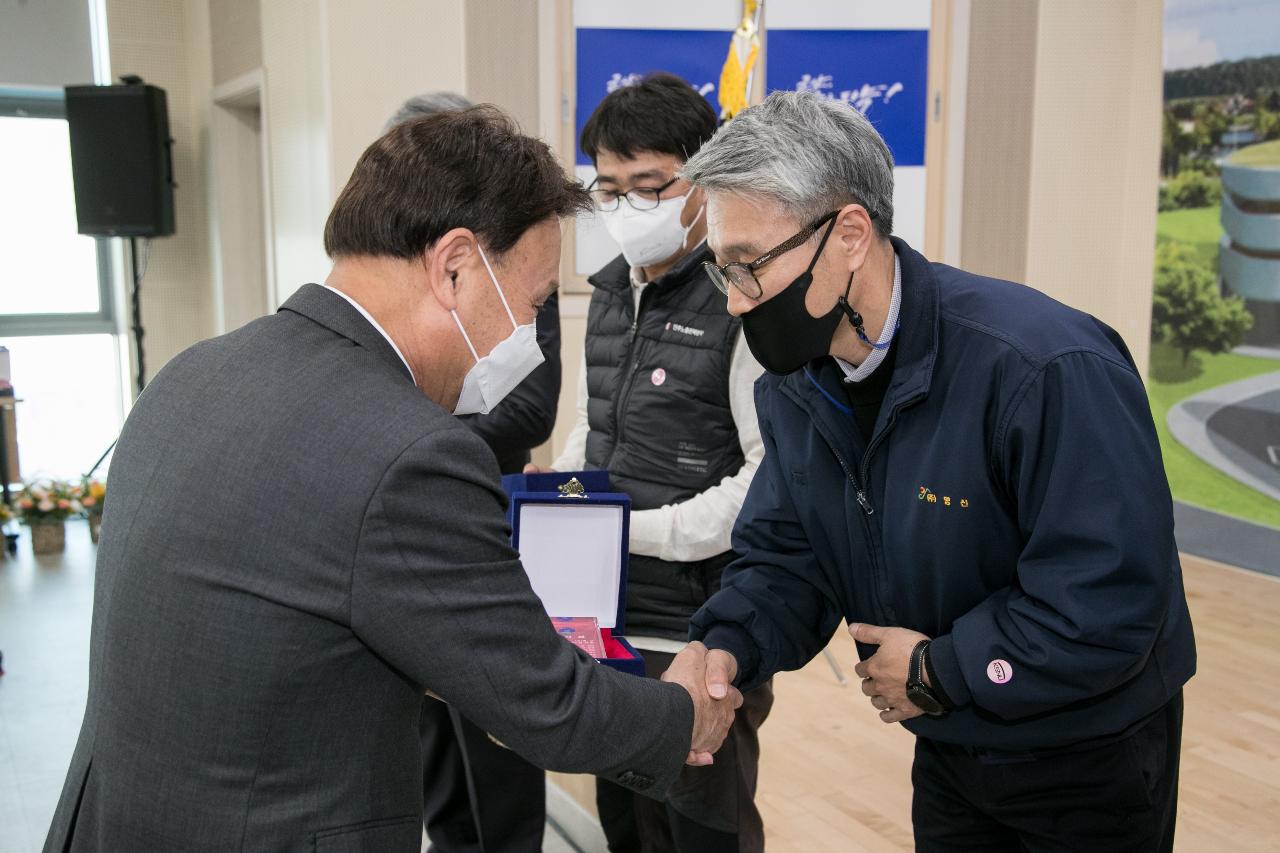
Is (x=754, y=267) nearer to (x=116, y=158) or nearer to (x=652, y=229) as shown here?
(x=652, y=229)

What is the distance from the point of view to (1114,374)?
1.33 m

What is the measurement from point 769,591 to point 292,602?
0.83 meters

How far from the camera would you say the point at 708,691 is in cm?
162

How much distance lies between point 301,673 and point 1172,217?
585 cm

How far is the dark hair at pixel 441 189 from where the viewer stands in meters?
1.26

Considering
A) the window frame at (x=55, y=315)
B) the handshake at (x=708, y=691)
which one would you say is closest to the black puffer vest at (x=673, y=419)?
the handshake at (x=708, y=691)

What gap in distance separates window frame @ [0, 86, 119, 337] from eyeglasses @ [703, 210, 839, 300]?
699 cm

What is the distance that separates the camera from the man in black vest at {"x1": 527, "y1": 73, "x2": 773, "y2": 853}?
2.06m

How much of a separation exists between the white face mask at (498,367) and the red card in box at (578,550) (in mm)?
377

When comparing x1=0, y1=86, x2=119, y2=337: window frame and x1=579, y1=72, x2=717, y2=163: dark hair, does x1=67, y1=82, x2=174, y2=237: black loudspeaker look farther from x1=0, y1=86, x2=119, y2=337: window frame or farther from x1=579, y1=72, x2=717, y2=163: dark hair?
x1=579, y1=72, x2=717, y2=163: dark hair

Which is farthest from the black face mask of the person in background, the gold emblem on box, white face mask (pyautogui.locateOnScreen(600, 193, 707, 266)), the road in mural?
the road in mural

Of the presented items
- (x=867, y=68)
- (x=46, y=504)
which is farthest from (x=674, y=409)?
(x=46, y=504)

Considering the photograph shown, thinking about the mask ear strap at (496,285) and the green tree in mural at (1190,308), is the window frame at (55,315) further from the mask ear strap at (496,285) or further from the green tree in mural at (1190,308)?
the mask ear strap at (496,285)

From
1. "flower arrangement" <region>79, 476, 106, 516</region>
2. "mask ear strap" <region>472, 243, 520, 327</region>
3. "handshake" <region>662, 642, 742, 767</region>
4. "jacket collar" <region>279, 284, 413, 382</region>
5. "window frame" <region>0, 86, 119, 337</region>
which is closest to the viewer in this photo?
"jacket collar" <region>279, 284, 413, 382</region>
